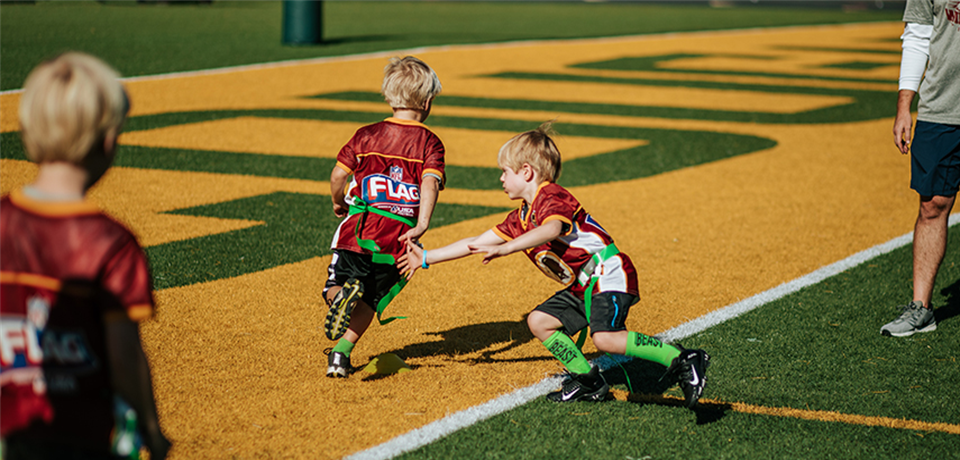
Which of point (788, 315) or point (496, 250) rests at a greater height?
point (496, 250)

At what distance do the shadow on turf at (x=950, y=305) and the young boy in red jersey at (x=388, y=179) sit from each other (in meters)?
3.22

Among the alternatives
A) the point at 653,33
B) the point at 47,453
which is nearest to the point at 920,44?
the point at 47,453

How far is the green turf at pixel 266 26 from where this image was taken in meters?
18.7

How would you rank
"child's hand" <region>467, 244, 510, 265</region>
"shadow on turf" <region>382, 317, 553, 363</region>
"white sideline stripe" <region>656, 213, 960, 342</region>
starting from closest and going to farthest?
"child's hand" <region>467, 244, 510, 265</region> < "shadow on turf" <region>382, 317, 553, 363</region> < "white sideline stripe" <region>656, 213, 960, 342</region>

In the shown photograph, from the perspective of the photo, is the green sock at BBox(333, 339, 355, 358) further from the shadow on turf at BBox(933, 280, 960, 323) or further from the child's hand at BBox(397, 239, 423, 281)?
the shadow on turf at BBox(933, 280, 960, 323)

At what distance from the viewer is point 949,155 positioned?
520cm

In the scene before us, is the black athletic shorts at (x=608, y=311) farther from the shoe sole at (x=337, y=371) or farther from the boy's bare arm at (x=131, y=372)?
the boy's bare arm at (x=131, y=372)

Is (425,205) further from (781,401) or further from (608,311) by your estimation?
(781,401)

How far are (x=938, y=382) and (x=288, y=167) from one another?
6.89 meters

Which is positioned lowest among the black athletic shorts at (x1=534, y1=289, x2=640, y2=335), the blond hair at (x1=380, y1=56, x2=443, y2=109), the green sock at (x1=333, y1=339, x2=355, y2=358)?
the green sock at (x1=333, y1=339, x2=355, y2=358)

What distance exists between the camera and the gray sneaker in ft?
17.0

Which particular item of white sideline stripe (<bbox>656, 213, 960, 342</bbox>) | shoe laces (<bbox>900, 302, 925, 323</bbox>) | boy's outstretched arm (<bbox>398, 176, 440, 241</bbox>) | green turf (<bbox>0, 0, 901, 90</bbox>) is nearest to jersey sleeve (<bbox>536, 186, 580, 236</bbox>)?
boy's outstretched arm (<bbox>398, 176, 440, 241</bbox>)

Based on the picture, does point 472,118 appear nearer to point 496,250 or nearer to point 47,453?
point 496,250

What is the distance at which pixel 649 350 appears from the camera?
12.8 feet
